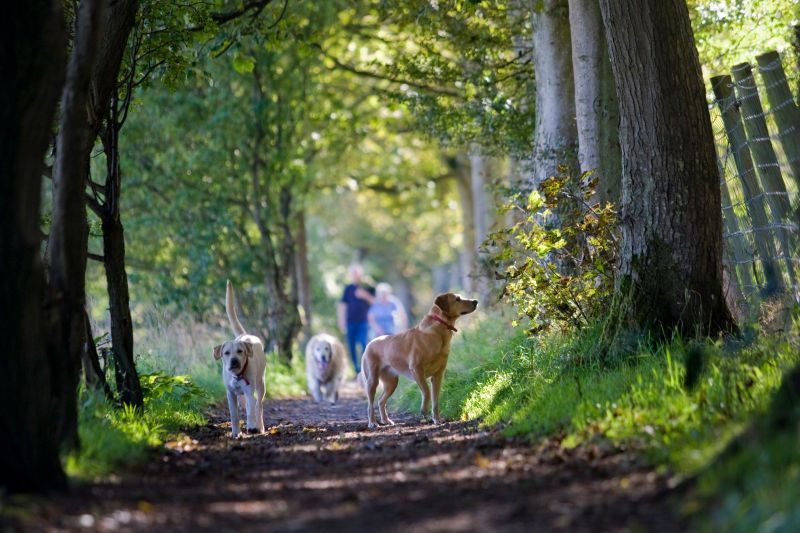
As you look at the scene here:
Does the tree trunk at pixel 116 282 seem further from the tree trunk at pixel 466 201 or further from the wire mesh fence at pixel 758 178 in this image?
the tree trunk at pixel 466 201

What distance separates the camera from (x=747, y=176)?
29.9 ft

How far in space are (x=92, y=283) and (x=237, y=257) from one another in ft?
19.7

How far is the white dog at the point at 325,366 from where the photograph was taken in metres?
16.3

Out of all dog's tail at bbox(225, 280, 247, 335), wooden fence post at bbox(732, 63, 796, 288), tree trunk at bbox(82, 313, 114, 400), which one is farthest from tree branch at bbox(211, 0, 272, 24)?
wooden fence post at bbox(732, 63, 796, 288)

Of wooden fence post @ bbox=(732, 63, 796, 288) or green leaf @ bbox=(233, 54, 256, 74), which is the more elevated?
green leaf @ bbox=(233, 54, 256, 74)

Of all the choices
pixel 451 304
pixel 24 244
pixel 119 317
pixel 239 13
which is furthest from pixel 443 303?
pixel 24 244

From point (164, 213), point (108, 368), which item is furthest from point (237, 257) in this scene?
point (108, 368)

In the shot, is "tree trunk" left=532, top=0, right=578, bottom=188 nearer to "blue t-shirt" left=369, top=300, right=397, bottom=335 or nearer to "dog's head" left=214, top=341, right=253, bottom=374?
"dog's head" left=214, top=341, right=253, bottom=374

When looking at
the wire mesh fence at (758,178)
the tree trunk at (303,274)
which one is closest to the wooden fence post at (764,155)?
the wire mesh fence at (758,178)

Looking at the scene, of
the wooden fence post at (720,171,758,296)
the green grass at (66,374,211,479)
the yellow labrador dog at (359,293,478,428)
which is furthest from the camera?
the yellow labrador dog at (359,293,478,428)

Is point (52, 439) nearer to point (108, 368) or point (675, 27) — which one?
point (108, 368)

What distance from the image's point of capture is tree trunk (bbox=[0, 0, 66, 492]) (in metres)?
5.52

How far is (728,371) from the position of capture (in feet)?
22.0

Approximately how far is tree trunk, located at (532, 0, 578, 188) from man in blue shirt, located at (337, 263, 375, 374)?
9120mm
